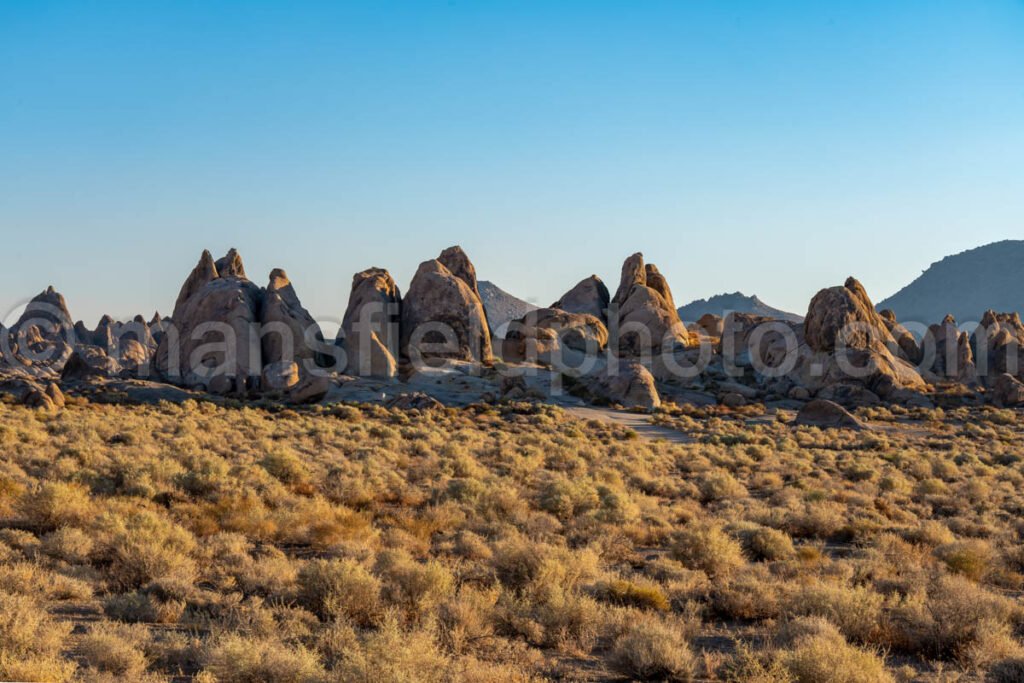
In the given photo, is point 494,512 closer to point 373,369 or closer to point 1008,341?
point 373,369

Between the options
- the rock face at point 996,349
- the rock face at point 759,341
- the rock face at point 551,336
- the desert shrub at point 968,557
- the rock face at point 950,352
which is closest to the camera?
the desert shrub at point 968,557

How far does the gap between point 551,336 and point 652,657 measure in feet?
172

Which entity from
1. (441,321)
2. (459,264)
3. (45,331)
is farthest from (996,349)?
(45,331)

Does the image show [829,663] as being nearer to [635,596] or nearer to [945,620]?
[945,620]

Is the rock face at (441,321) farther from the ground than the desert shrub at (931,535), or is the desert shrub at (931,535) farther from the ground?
the rock face at (441,321)

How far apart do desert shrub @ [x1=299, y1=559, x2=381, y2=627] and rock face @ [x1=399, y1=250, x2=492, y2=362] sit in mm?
44199

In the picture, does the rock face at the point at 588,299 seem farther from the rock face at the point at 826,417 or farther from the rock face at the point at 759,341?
the rock face at the point at 826,417

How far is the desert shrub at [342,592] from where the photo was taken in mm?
7312

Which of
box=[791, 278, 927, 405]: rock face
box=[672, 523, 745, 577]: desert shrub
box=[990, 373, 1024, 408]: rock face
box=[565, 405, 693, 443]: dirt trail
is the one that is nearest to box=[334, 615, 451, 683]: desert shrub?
box=[672, 523, 745, 577]: desert shrub

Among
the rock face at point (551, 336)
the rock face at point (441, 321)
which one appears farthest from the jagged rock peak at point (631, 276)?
the rock face at point (441, 321)

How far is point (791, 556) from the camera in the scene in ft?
35.2

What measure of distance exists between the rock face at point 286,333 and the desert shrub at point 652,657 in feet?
140

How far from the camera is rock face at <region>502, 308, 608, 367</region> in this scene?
57469 millimetres

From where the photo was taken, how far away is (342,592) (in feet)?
24.4
